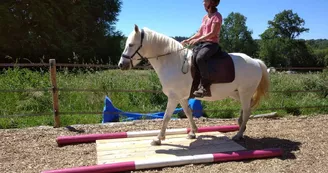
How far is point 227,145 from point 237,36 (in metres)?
55.2

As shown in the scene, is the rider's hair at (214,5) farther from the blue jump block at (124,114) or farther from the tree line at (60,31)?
the tree line at (60,31)

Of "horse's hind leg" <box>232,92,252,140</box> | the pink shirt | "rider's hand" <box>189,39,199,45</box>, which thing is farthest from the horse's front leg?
"horse's hind leg" <box>232,92,252,140</box>

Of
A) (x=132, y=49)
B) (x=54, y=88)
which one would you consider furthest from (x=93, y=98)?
(x=132, y=49)

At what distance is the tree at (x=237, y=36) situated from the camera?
55562 millimetres

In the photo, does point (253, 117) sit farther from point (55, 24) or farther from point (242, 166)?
point (55, 24)

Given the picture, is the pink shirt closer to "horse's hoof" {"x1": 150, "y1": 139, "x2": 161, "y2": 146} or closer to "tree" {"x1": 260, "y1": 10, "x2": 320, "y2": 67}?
"horse's hoof" {"x1": 150, "y1": 139, "x2": 161, "y2": 146}

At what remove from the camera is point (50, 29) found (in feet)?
58.3

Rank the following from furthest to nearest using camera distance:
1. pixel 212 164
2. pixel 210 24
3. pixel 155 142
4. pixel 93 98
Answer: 1. pixel 93 98
2. pixel 155 142
3. pixel 210 24
4. pixel 212 164

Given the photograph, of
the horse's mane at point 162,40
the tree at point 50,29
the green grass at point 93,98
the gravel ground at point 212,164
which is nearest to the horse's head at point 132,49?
the horse's mane at point 162,40

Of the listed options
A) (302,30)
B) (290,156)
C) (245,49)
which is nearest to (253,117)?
(290,156)

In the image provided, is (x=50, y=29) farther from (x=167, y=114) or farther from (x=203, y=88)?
(x=203, y=88)

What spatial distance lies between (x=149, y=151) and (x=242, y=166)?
1427mm

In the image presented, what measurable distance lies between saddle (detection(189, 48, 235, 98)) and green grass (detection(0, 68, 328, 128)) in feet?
9.63

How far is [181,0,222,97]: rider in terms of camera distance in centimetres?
392
